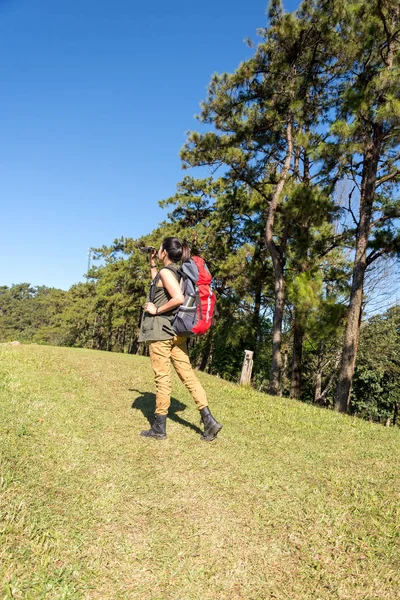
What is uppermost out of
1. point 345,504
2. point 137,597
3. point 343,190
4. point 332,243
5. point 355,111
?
point 343,190

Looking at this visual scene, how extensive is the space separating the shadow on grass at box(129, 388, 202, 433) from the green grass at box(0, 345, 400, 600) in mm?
139

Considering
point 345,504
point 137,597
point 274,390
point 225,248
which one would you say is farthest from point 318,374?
point 137,597

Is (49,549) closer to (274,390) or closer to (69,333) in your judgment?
(274,390)

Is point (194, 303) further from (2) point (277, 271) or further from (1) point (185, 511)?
(2) point (277, 271)

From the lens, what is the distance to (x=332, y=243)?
11.7 meters

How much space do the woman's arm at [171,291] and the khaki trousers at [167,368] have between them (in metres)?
0.35

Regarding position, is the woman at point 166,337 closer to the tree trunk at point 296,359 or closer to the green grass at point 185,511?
the green grass at point 185,511

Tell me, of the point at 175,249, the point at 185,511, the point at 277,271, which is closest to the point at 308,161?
the point at 277,271

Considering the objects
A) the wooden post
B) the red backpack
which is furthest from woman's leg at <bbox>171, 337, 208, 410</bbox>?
the wooden post

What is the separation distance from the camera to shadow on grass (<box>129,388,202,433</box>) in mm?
4671

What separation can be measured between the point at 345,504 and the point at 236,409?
3166 millimetres

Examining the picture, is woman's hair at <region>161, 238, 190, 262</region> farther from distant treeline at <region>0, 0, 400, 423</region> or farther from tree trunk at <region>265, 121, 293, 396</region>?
tree trunk at <region>265, 121, 293, 396</region>

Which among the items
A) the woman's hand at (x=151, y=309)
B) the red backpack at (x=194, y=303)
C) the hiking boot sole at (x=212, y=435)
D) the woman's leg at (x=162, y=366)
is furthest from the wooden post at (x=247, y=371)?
the woman's hand at (x=151, y=309)

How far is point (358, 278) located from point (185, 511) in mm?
7854
